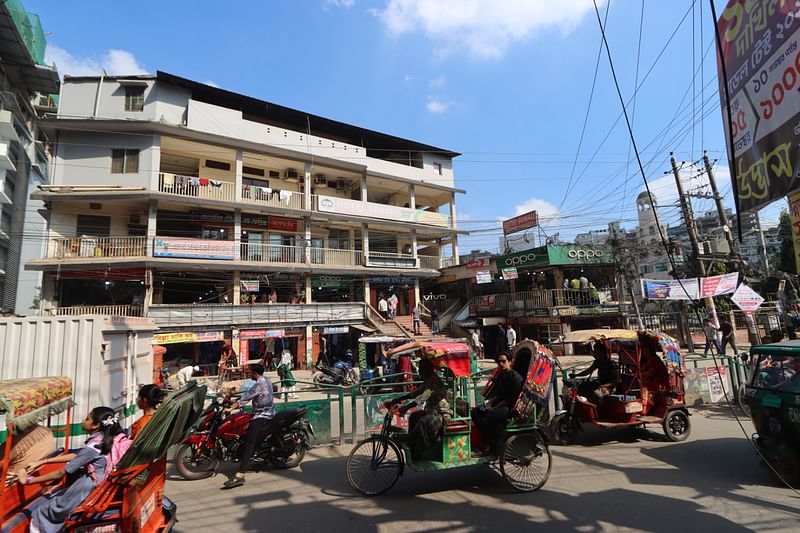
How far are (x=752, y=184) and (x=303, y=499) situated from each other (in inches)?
248

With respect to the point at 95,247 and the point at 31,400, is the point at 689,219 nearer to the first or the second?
the point at 31,400

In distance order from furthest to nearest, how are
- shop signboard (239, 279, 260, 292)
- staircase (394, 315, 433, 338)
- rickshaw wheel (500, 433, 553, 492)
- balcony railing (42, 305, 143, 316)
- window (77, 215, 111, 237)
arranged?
staircase (394, 315, 433, 338), shop signboard (239, 279, 260, 292), window (77, 215, 111, 237), balcony railing (42, 305, 143, 316), rickshaw wheel (500, 433, 553, 492)

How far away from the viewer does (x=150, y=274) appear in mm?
18109

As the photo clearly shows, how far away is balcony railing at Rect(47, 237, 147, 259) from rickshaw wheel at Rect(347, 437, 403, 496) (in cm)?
1768

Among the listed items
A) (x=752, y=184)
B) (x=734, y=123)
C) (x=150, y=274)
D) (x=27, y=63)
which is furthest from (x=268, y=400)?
(x=27, y=63)

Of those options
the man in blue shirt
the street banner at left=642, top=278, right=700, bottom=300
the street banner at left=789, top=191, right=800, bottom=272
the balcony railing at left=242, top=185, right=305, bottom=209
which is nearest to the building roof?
the balcony railing at left=242, top=185, right=305, bottom=209

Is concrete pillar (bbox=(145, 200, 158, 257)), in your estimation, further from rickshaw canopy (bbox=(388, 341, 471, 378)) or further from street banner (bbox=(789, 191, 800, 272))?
street banner (bbox=(789, 191, 800, 272))

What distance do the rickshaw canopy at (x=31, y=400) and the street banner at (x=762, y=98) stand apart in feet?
22.9

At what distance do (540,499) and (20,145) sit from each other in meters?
36.4

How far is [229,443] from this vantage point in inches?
238

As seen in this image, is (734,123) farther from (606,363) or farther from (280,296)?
(280,296)

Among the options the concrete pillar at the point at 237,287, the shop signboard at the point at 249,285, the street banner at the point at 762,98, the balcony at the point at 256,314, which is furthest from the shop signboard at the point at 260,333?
the street banner at the point at 762,98

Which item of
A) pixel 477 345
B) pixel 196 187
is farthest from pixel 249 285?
pixel 477 345

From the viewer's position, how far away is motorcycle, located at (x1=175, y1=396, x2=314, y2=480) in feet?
19.4
